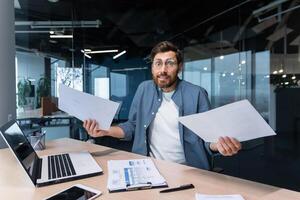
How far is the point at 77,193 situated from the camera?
1056mm

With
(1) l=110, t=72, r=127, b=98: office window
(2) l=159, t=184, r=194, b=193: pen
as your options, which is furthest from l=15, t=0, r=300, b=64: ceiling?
(2) l=159, t=184, r=194, b=193: pen

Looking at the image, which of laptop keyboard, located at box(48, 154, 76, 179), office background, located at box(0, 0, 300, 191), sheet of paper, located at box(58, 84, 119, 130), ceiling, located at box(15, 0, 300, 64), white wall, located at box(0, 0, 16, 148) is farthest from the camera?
ceiling, located at box(15, 0, 300, 64)

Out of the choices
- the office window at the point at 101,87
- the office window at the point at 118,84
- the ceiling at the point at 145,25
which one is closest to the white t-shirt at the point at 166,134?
the ceiling at the point at 145,25

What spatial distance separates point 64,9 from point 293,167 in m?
4.08

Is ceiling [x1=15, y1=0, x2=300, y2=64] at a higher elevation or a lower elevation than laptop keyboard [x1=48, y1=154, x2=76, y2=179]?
higher

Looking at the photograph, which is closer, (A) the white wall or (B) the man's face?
(B) the man's face

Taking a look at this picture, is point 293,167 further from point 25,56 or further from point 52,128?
point 25,56

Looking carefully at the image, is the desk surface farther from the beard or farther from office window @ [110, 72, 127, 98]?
office window @ [110, 72, 127, 98]

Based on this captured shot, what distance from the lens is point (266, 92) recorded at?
4031mm

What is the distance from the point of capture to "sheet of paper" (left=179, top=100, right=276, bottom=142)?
1080 millimetres

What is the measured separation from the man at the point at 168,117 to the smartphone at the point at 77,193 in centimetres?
55

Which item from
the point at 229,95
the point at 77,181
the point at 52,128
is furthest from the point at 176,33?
the point at 77,181

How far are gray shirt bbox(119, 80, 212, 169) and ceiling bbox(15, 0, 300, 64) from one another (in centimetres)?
267

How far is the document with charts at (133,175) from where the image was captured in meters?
1.12
